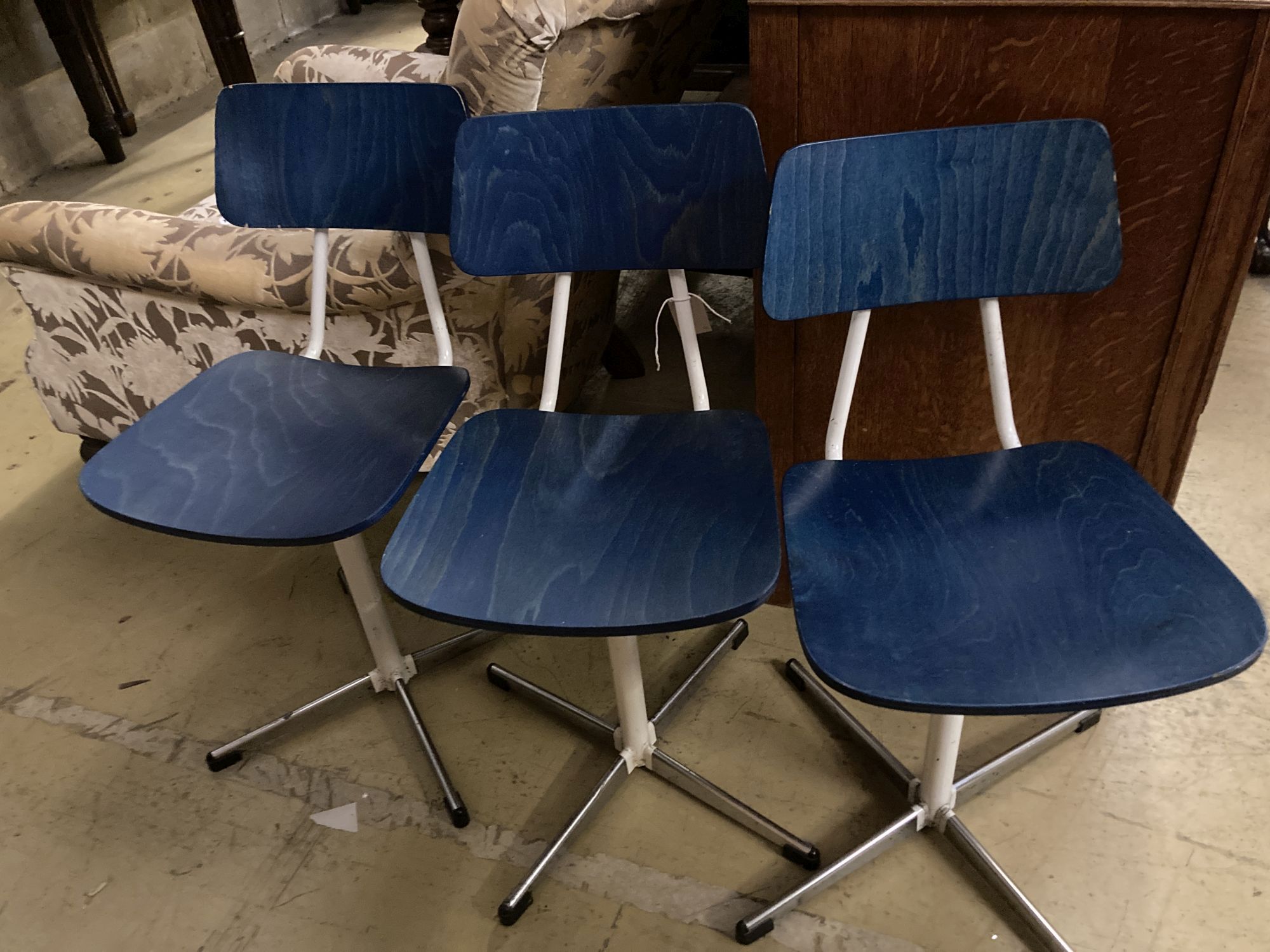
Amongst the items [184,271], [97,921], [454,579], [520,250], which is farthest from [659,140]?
[97,921]

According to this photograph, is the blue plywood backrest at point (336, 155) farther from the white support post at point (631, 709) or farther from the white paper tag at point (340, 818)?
the white paper tag at point (340, 818)

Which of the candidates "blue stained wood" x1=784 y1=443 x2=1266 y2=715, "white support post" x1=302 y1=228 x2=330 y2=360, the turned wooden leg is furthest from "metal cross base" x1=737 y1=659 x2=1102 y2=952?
the turned wooden leg

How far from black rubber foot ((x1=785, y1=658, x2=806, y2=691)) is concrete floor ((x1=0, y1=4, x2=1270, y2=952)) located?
0.02m

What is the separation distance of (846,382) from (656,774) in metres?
0.63

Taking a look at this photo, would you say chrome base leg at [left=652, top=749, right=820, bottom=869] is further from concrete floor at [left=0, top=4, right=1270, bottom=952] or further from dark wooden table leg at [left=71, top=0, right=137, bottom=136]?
dark wooden table leg at [left=71, top=0, right=137, bottom=136]

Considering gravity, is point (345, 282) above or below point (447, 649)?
above

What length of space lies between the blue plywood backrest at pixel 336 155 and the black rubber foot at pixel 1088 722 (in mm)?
1157

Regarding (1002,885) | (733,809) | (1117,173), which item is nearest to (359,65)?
(1117,173)

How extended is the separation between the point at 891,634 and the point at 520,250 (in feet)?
2.26

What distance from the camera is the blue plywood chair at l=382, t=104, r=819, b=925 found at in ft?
3.21

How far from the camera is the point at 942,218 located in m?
1.12

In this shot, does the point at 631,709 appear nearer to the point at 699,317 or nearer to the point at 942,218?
the point at 699,317

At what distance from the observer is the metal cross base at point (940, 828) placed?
117 cm

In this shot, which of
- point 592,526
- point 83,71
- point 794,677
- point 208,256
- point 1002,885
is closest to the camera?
point 592,526
